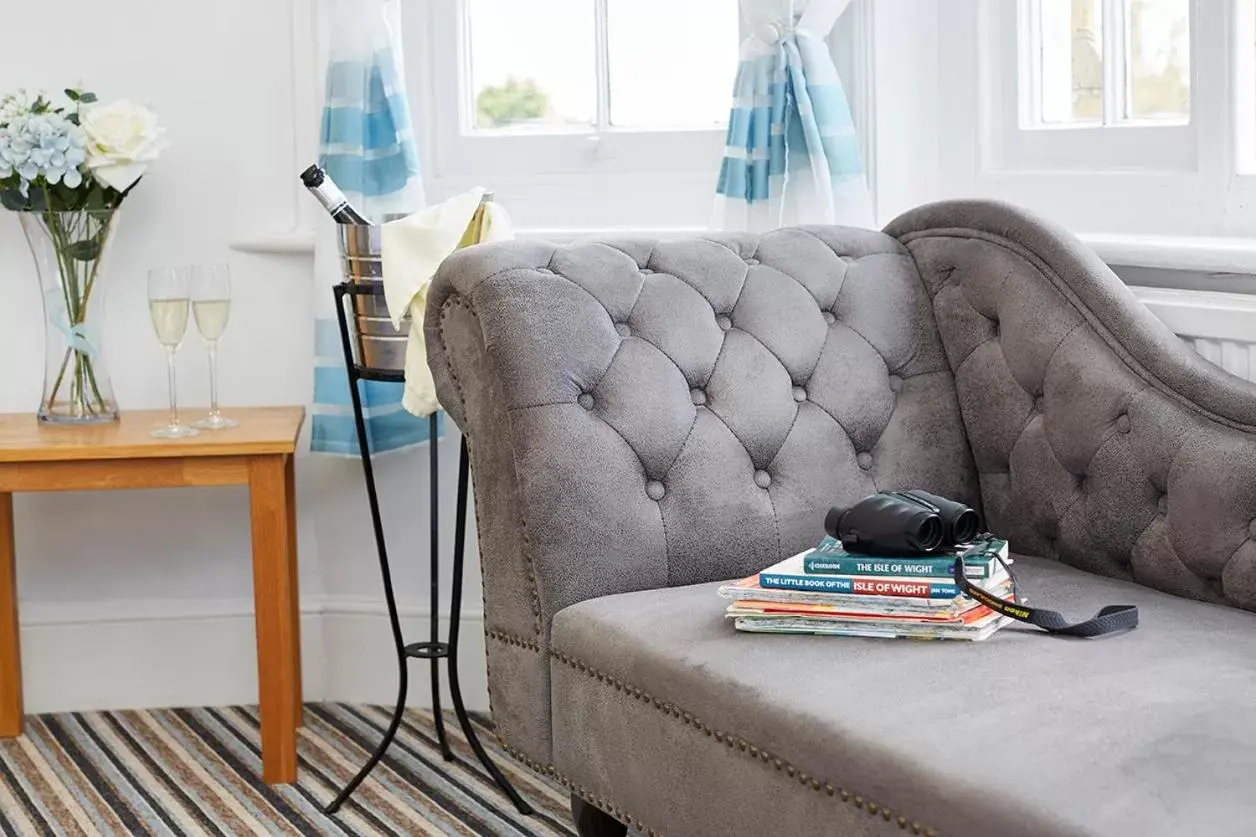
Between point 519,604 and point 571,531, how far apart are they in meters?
0.14

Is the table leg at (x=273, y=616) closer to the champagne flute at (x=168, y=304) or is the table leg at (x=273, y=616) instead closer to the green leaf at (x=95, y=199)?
the champagne flute at (x=168, y=304)

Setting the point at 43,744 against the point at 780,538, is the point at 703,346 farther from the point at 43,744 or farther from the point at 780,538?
the point at 43,744

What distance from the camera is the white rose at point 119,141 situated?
2.73m

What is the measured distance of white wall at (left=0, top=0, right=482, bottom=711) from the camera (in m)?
3.02

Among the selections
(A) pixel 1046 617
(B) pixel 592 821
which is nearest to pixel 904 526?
(A) pixel 1046 617

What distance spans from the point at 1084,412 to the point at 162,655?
1995mm

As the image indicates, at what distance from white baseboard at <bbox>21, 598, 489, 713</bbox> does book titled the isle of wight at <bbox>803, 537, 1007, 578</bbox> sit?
1577mm

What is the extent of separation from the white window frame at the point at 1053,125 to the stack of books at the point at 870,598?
107 cm

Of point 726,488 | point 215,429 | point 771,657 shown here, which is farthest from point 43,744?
point 771,657

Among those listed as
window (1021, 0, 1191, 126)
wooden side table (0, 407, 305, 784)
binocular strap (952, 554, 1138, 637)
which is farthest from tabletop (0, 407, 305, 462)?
window (1021, 0, 1191, 126)

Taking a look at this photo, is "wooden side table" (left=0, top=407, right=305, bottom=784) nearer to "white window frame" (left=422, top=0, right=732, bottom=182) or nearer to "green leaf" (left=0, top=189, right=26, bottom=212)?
"green leaf" (left=0, top=189, right=26, bottom=212)

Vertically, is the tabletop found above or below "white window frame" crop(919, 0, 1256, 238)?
below

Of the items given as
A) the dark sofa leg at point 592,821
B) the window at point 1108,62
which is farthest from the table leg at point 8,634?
the window at point 1108,62

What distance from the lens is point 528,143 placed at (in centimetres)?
311
